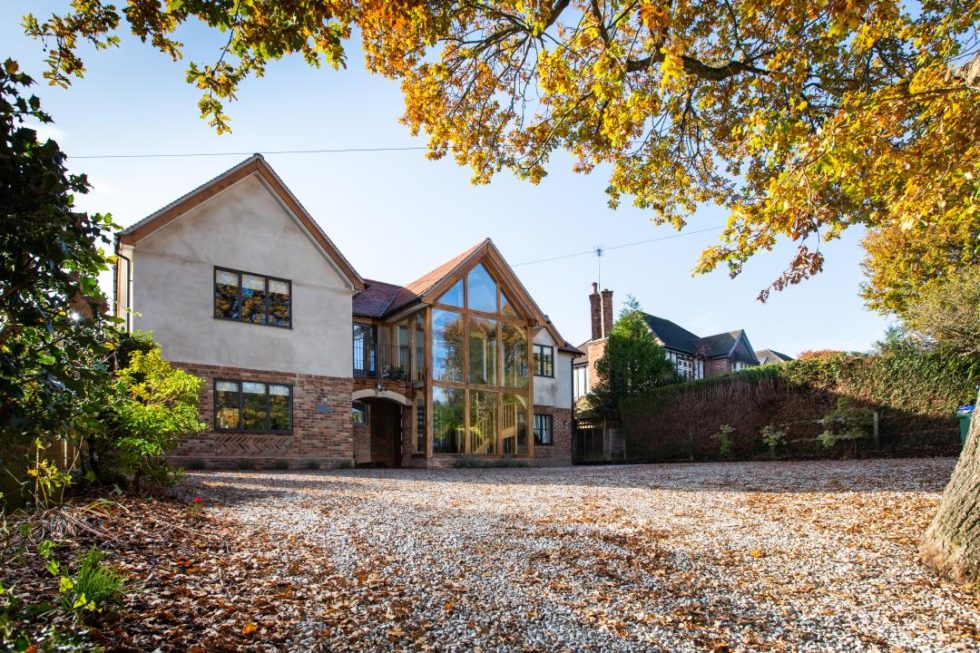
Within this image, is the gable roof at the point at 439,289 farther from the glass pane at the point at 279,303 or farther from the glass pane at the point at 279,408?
the glass pane at the point at 279,408

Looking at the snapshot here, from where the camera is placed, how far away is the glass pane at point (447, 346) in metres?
19.4

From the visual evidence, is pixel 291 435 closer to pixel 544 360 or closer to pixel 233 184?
pixel 233 184

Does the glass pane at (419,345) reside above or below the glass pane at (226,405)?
above

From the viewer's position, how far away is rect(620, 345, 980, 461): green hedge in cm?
1568

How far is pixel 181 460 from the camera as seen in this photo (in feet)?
44.9

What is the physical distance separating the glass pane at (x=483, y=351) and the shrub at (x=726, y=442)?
24.9ft

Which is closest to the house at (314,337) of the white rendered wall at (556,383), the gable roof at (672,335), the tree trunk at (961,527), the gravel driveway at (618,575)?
the white rendered wall at (556,383)

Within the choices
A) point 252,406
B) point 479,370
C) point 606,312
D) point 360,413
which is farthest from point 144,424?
point 606,312

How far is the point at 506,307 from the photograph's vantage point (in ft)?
Answer: 70.1

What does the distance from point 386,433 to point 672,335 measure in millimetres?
24248

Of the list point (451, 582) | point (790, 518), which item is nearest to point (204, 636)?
point (451, 582)

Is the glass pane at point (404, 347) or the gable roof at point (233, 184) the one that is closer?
the gable roof at point (233, 184)

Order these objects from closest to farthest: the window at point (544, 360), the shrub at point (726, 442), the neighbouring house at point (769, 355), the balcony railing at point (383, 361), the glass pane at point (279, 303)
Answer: the glass pane at point (279, 303), the balcony railing at point (383, 361), the shrub at point (726, 442), the window at point (544, 360), the neighbouring house at point (769, 355)

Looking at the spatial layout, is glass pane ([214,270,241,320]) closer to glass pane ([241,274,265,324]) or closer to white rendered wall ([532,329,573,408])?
glass pane ([241,274,265,324])
